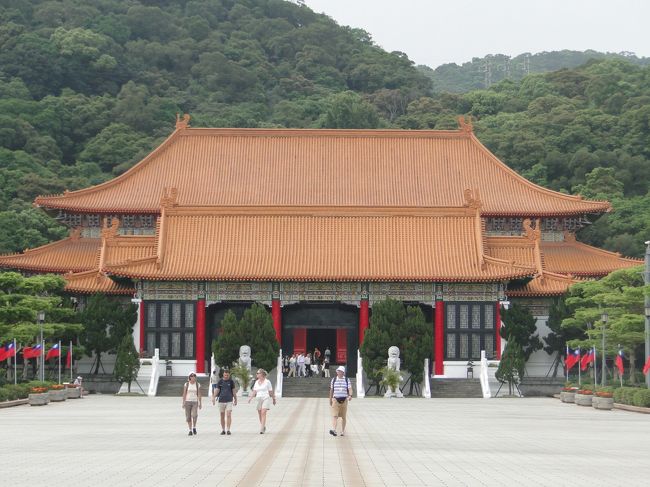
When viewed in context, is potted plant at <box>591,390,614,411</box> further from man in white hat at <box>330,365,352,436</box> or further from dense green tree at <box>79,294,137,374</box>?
dense green tree at <box>79,294,137,374</box>

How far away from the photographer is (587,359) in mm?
54344

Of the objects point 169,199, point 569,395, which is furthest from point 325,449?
point 169,199

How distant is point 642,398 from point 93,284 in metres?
28.9

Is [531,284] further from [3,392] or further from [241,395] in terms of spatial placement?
[3,392]

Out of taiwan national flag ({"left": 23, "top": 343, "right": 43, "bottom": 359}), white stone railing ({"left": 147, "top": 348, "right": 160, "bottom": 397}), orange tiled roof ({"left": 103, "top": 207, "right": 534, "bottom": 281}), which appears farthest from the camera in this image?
orange tiled roof ({"left": 103, "top": 207, "right": 534, "bottom": 281})

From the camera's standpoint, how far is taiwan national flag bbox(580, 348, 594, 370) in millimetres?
53019

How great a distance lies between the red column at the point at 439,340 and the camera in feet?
192

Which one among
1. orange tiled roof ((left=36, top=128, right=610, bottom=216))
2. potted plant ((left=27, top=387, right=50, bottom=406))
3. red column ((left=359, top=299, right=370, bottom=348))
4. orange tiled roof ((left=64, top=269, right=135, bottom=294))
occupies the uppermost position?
orange tiled roof ((left=36, top=128, right=610, bottom=216))

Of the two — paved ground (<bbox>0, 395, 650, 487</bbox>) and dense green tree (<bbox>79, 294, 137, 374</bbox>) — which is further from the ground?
dense green tree (<bbox>79, 294, 137, 374</bbox>)

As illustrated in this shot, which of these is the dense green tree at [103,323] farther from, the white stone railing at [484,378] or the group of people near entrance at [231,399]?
the group of people near entrance at [231,399]

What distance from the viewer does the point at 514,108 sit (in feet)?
433

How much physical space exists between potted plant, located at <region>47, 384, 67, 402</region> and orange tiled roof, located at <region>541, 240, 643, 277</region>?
26.3m

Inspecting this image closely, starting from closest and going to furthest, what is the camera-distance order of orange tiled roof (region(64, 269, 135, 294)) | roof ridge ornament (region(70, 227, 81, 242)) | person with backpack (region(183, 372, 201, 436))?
person with backpack (region(183, 372, 201, 436)) → orange tiled roof (region(64, 269, 135, 294)) → roof ridge ornament (region(70, 227, 81, 242))

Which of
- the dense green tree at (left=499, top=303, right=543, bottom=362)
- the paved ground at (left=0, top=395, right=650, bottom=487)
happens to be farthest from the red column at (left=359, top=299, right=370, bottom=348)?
the paved ground at (left=0, top=395, right=650, bottom=487)
